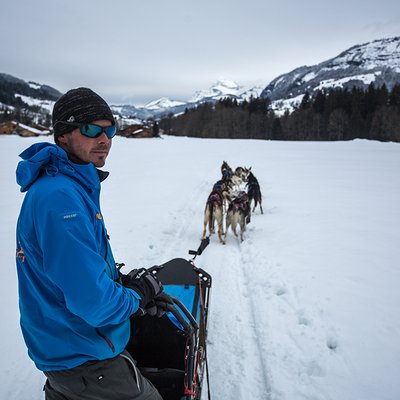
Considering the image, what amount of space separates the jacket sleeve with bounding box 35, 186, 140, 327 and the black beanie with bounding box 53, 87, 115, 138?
1.59 ft

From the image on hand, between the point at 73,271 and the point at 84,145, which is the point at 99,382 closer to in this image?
the point at 73,271

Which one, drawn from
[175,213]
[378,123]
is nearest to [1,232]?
[175,213]

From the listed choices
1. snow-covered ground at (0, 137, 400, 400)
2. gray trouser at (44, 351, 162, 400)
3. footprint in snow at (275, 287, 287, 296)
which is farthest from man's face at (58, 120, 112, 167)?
footprint in snow at (275, 287, 287, 296)

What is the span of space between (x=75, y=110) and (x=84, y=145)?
192 mm

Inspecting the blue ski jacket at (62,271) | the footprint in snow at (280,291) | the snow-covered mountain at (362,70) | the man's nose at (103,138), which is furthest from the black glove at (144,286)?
the snow-covered mountain at (362,70)

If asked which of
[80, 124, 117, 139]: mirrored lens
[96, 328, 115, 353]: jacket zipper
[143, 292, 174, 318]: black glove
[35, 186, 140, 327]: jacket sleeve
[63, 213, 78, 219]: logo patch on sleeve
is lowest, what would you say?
[143, 292, 174, 318]: black glove

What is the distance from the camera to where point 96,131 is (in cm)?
154

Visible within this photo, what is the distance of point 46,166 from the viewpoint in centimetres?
127

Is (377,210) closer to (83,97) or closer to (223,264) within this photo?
(223,264)

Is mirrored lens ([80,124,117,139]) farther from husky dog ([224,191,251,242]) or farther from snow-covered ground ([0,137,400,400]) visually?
husky dog ([224,191,251,242])

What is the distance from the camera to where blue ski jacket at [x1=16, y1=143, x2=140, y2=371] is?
1.14 meters

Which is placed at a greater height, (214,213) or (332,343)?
(214,213)

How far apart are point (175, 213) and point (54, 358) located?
23.4 feet

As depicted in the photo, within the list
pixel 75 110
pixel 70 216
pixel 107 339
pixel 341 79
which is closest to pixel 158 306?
pixel 107 339
